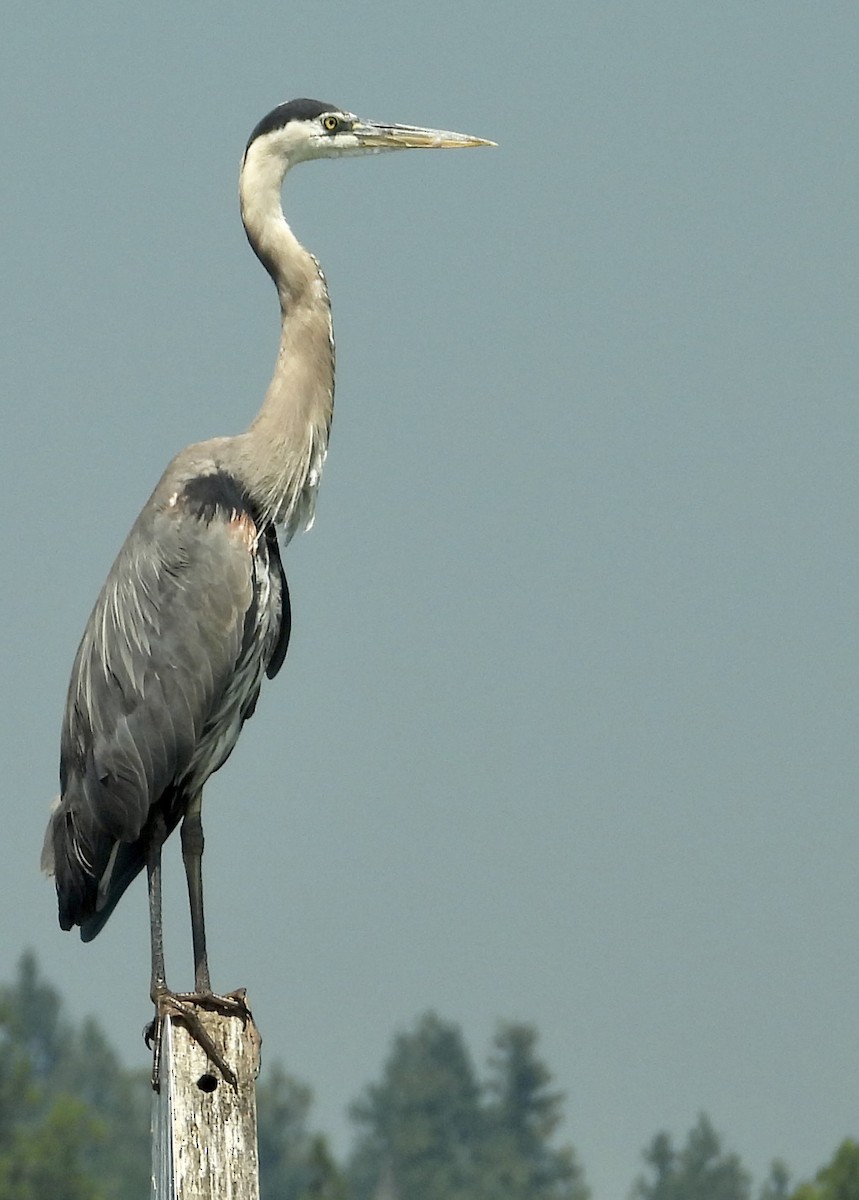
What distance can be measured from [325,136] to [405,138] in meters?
0.37

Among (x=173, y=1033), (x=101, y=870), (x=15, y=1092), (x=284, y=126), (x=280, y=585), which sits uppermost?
(x=15, y=1092)

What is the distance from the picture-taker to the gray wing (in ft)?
26.1

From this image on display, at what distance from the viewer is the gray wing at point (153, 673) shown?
796 centimetres

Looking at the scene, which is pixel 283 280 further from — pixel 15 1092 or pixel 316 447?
pixel 15 1092

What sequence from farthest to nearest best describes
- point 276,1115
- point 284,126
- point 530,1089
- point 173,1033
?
1. point 530,1089
2. point 276,1115
3. point 284,126
4. point 173,1033

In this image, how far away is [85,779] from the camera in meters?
8.03

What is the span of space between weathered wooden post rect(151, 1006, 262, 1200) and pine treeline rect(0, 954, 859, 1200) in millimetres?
68235

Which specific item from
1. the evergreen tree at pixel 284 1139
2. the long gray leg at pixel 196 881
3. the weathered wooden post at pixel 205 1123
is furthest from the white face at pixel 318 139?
the evergreen tree at pixel 284 1139

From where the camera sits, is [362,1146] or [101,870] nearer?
[101,870]

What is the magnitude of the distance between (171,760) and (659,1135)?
8631cm

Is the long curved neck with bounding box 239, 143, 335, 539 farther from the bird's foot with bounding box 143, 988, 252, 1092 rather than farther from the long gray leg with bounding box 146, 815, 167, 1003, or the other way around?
the bird's foot with bounding box 143, 988, 252, 1092

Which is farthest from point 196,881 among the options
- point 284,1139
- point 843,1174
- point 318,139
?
point 284,1139

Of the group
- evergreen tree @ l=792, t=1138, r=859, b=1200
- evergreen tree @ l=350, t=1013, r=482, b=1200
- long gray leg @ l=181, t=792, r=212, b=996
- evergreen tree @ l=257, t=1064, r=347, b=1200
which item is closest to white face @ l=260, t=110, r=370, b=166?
long gray leg @ l=181, t=792, r=212, b=996

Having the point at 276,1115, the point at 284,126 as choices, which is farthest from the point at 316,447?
the point at 276,1115
